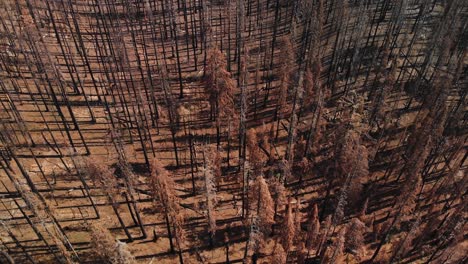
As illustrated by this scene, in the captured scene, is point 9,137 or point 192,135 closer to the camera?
point 9,137

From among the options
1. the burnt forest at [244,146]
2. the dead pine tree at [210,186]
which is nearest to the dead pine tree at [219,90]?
the burnt forest at [244,146]

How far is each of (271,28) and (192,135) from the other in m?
34.7

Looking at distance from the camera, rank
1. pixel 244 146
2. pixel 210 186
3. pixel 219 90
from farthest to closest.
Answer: pixel 219 90
pixel 244 146
pixel 210 186

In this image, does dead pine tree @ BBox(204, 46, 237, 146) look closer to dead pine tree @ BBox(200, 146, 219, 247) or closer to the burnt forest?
the burnt forest

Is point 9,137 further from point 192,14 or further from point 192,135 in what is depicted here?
point 192,14

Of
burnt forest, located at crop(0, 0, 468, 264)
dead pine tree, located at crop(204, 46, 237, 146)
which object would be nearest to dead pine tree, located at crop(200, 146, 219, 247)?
burnt forest, located at crop(0, 0, 468, 264)

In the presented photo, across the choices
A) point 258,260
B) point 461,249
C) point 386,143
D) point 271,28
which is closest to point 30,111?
point 258,260

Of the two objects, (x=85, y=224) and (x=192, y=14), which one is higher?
(x=192, y=14)

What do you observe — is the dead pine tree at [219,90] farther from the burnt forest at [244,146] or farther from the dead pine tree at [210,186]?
the dead pine tree at [210,186]

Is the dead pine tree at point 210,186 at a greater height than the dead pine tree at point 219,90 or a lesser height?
lesser

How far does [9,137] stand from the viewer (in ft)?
155

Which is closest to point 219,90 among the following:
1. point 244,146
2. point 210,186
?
point 244,146

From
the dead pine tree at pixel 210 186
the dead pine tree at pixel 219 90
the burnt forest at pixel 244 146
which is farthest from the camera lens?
the dead pine tree at pixel 219 90

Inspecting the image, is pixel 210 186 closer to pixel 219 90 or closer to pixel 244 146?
pixel 244 146
